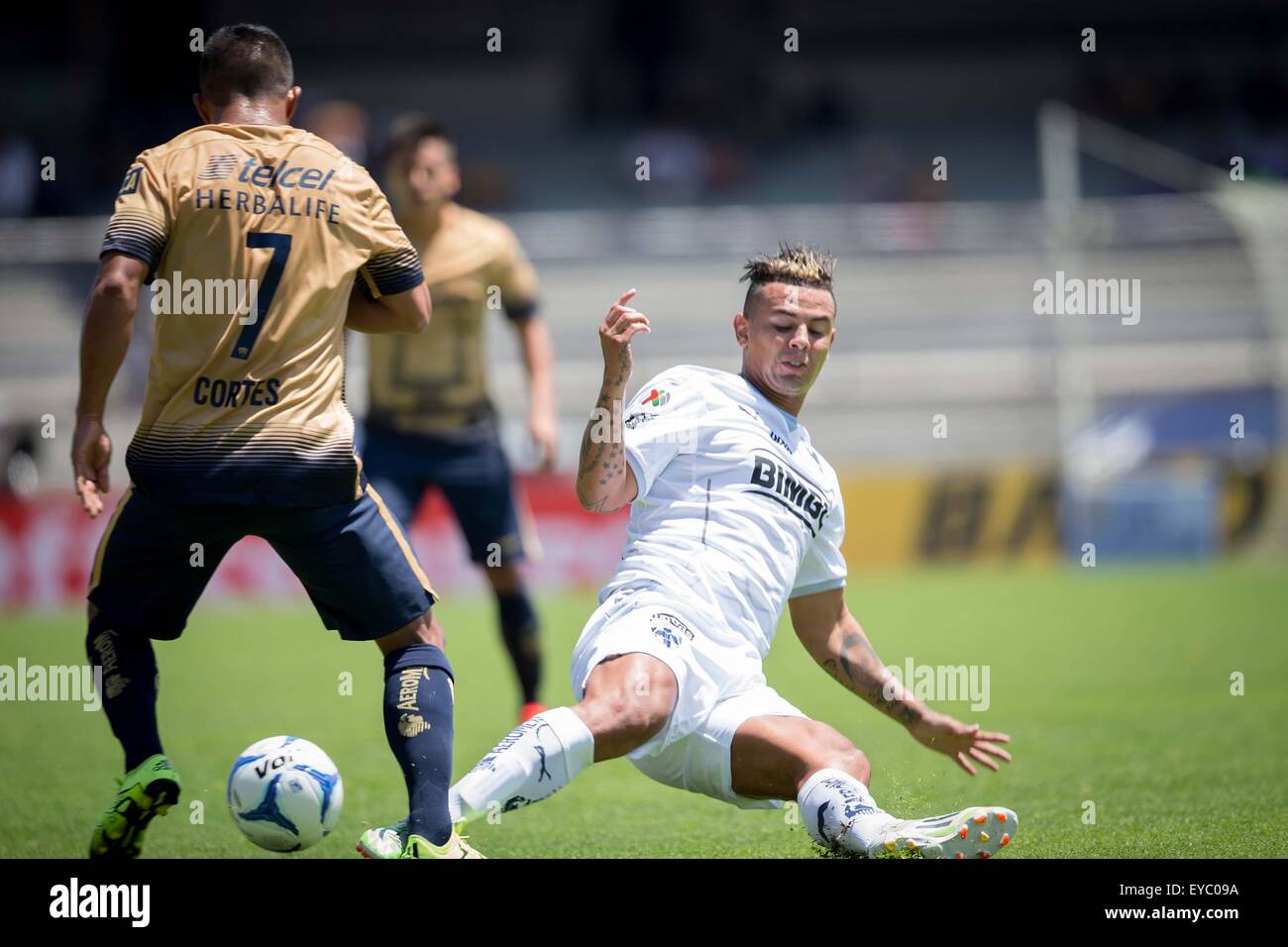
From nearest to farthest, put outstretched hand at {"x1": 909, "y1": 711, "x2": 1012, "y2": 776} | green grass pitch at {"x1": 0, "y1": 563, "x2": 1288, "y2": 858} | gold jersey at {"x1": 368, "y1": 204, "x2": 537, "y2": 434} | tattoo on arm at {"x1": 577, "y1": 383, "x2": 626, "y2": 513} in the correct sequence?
tattoo on arm at {"x1": 577, "y1": 383, "x2": 626, "y2": 513} < outstretched hand at {"x1": 909, "y1": 711, "x2": 1012, "y2": 776} < green grass pitch at {"x1": 0, "y1": 563, "x2": 1288, "y2": 858} < gold jersey at {"x1": 368, "y1": 204, "x2": 537, "y2": 434}

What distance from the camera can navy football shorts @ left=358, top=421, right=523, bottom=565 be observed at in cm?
762

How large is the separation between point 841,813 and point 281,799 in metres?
1.61

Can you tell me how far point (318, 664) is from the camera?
1097 centimetres

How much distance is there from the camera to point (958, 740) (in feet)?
16.2

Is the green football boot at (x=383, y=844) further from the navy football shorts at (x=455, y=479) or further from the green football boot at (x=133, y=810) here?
the navy football shorts at (x=455, y=479)

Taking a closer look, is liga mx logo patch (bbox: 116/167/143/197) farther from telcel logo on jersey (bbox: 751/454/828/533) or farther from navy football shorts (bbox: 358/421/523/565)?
navy football shorts (bbox: 358/421/523/565)

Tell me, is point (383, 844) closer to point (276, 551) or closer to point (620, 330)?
point (276, 551)

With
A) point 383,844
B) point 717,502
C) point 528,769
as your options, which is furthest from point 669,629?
point 383,844

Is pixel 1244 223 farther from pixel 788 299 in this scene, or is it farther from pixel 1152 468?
pixel 788 299

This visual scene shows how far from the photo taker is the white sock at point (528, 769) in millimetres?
4305

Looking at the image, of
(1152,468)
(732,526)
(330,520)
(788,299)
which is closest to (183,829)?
(330,520)

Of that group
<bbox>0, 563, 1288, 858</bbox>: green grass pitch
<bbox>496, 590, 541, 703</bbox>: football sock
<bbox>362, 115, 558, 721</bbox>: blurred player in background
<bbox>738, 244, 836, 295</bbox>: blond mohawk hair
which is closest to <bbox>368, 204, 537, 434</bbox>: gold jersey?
<bbox>362, 115, 558, 721</bbox>: blurred player in background

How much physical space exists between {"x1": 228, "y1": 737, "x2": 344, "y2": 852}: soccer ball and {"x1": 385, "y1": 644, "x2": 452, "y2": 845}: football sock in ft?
0.81

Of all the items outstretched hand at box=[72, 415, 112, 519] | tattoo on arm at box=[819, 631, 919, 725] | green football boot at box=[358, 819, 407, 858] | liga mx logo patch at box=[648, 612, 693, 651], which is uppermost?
outstretched hand at box=[72, 415, 112, 519]
